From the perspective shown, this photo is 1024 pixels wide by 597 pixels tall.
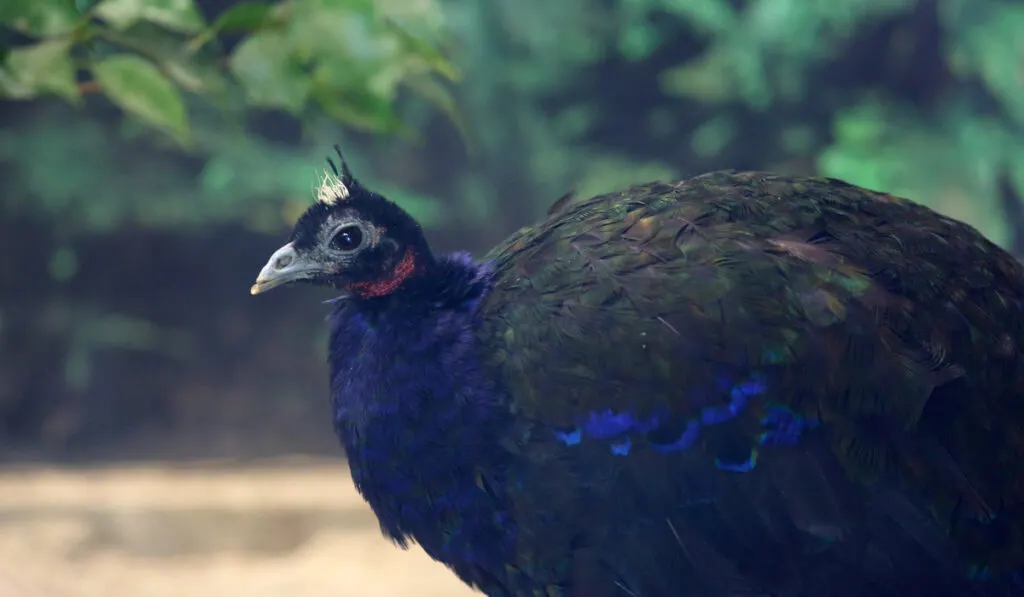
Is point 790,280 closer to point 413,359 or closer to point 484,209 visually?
point 413,359

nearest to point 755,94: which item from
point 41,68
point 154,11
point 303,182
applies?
point 303,182

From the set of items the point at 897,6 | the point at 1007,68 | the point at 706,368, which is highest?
the point at 897,6

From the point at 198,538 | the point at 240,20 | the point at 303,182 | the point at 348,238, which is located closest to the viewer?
the point at 348,238

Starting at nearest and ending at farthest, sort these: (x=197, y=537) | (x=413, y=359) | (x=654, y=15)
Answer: (x=413, y=359), (x=197, y=537), (x=654, y=15)

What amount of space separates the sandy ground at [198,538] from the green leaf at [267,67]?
1.62m

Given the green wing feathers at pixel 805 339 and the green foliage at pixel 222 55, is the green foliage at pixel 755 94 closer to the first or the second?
the green foliage at pixel 222 55

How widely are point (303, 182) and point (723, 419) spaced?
2.86m

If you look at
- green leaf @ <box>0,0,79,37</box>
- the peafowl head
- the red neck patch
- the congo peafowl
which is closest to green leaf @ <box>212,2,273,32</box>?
green leaf @ <box>0,0,79,37</box>

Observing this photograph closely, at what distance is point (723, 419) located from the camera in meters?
1.65

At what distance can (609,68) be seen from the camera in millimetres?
Answer: 4305

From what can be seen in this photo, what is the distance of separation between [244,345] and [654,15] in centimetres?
242

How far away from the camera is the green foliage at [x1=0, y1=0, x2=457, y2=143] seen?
6.54ft

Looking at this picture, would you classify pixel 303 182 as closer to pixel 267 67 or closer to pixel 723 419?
pixel 267 67

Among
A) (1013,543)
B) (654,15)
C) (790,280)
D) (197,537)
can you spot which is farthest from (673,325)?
(654,15)
